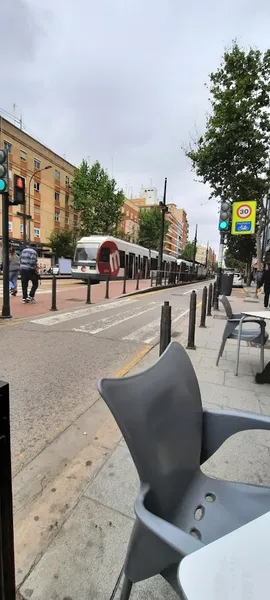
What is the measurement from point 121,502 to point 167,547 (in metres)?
1.17

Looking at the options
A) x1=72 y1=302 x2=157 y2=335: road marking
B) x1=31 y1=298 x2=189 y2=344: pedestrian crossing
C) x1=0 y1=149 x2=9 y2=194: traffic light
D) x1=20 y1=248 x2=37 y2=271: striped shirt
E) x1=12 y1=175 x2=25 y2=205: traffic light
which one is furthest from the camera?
x1=20 y1=248 x2=37 y2=271: striped shirt

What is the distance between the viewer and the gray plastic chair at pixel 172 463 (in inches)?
40.1

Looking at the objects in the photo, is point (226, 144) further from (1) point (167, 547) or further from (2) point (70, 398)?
(1) point (167, 547)

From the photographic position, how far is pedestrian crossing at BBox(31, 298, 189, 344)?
6691 millimetres

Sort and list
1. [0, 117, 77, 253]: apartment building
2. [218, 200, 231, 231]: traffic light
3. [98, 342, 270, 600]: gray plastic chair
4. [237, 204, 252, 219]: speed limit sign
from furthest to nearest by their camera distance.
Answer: [0, 117, 77, 253]: apartment building < [237, 204, 252, 219]: speed limit sign < [218, 200, 231, 231]: traffic light < [98, 342, 270, 600]: gray plastic chair

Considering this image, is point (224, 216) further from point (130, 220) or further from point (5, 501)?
point (130, 220)

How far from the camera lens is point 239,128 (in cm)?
1586

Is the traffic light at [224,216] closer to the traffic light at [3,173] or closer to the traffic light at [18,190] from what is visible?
the traffic light at [18,190]

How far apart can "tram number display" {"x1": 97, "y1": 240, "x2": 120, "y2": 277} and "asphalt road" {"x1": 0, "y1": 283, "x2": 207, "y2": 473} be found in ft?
39.0

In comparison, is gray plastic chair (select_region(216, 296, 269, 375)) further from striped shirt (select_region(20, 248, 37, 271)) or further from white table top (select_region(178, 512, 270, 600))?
striped shirt (select_region(20, 248, 37, 271))

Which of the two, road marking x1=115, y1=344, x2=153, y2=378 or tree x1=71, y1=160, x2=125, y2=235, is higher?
tree x1=71, y1=160, x2=125, y2=235

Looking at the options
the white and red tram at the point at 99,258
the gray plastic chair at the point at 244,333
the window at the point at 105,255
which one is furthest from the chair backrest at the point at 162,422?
the window at the point at 105,255

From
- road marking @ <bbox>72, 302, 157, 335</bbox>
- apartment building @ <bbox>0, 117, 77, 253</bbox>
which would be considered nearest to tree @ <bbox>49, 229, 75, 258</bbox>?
apartment building @ <bbox>0, 117, 77, 253</bbox>

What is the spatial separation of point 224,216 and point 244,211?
2.82m
